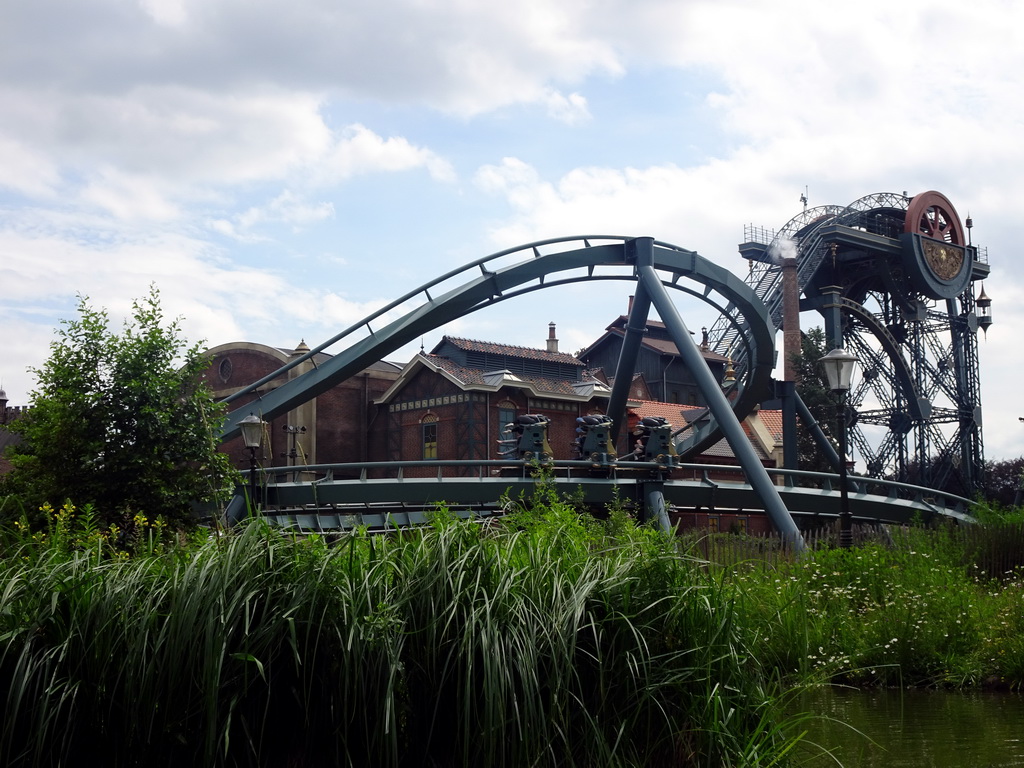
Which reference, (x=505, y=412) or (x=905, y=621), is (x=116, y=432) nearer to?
(x=905, y=621)

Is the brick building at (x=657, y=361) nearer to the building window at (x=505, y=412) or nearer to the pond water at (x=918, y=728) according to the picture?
the building window at (x=505, y=412)

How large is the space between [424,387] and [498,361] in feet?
10.0

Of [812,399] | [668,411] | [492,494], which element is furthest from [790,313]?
[492,494]

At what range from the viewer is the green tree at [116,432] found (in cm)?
1748

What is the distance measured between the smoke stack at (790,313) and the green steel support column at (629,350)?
22237 mm

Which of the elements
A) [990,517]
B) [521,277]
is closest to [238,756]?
[990,517]

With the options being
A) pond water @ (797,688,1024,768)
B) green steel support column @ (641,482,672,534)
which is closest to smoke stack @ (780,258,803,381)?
green steel support column @ (641,482,672,534)

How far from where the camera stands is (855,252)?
52781mm

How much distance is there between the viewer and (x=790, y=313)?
48.4 metres

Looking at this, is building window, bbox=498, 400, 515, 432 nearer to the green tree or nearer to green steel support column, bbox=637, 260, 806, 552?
green steel support column, bbox=637, 260, 806, 552

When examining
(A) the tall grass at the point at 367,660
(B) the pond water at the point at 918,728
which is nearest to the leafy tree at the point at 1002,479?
(B) the pond water at the point at 918,728

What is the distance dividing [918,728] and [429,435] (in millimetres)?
31253

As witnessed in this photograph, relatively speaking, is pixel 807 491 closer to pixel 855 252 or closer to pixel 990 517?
pixel 990 517

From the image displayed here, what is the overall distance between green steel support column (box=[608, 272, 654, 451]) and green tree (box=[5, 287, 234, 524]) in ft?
36.2
